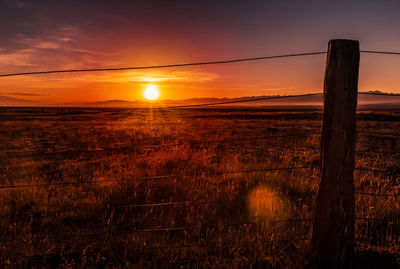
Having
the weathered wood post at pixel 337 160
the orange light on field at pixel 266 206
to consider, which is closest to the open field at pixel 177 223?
the orange light on field at pixel 266 206

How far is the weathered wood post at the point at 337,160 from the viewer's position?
2.20 meters

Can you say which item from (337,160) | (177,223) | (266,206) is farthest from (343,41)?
(177,223)

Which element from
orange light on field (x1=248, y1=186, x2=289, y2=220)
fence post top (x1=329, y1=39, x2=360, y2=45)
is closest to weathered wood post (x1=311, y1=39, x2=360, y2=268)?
fence post top (x1=329, y1=39, x2=360, y2=45)

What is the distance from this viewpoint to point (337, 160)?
7.43 ft

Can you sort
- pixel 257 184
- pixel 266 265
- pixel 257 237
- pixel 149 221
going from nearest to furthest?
pixel 266 265, pixel 257 237, pixel 149 221, pixel 257 184

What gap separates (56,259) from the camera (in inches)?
115

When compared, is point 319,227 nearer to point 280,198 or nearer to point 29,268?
point 280,198

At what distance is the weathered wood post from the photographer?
220 cm

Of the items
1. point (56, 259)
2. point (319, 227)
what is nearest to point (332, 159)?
point (319, 227)

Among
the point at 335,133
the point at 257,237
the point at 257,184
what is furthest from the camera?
the point at 257,184

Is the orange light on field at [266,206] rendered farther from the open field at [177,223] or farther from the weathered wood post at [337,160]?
the weathered wood post at [337,160]

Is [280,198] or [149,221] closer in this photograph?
[149,221]

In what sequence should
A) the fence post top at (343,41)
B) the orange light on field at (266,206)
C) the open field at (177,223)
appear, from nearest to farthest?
the fence post top at (343,41), the open field at (177,223), the orange light on field at (266,206)

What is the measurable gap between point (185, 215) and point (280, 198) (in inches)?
65.2
